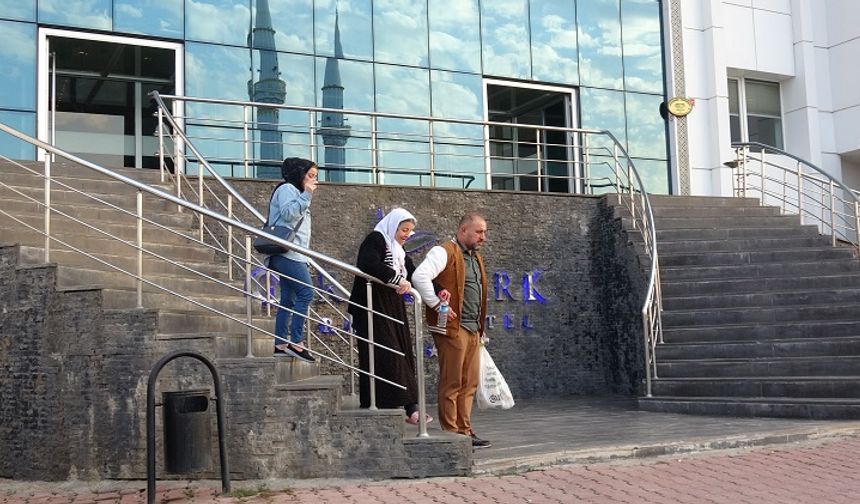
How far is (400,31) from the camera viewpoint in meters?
16.8

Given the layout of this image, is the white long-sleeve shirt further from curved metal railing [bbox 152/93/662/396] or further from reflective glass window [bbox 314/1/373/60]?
reflective glass window [bbox 314/1/373/60]

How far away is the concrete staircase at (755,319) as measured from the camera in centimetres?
955

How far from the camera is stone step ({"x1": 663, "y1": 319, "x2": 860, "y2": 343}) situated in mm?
10516

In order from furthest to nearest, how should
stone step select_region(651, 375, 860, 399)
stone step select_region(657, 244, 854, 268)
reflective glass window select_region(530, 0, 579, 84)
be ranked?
reflective glass window select_region(530, 0, 579, 84), stone step select_region(657, 244, 854, 268), stone step select_region(651, 375, 860, 399)

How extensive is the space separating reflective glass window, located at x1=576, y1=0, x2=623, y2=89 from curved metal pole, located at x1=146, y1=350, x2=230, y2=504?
13.6 m

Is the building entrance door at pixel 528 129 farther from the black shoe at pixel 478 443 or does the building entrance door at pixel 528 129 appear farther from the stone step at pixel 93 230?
the black shoe at pixel 478 443

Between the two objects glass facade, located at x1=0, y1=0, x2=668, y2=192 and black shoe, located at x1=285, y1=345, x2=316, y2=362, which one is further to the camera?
glass facade, located at x1=0, y1=0, x2=668, y2=192

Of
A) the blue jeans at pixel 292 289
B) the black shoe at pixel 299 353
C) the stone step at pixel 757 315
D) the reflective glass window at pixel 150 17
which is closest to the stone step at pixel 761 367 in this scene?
the stone step at pixel 757 315

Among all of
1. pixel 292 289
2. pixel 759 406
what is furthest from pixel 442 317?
pixel 759 406

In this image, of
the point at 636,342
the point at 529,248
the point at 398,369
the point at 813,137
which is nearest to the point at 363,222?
the point at 529,248

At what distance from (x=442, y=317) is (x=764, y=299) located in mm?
6077

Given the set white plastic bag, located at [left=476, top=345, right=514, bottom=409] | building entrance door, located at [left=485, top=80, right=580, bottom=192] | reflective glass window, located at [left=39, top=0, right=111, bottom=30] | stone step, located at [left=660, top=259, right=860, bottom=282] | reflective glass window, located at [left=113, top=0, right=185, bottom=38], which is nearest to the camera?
white plastic bag, located at [left=476, top=345, right=514, bottom=409]

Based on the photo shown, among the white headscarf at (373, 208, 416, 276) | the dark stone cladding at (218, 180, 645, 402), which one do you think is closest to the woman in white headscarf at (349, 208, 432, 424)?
the white headscarf at (373, 208, 416, 276)

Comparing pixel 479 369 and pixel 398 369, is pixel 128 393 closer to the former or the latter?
pixel 398 369
